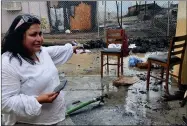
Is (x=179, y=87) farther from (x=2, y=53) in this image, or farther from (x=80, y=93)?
(x=2, y=53)

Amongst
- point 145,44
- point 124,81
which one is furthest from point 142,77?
point 145,44

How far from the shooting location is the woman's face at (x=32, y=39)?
177 centimetres

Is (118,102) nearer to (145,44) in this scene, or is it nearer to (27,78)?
(27,78)

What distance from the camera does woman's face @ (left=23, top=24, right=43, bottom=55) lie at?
1774 mm

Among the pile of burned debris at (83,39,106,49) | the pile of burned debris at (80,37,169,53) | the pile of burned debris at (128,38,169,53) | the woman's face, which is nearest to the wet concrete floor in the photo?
the woman's face

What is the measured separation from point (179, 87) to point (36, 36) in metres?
4.07

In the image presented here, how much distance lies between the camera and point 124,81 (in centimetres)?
551

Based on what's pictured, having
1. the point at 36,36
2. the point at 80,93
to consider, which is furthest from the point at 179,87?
the point at 36,36

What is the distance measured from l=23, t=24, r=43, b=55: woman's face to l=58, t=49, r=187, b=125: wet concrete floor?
2122 millimetres

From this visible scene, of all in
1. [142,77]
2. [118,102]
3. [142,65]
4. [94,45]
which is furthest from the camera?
[94,45]

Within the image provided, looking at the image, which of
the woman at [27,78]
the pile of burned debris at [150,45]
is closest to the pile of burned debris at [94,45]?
the pile of burned debris at [150,45]

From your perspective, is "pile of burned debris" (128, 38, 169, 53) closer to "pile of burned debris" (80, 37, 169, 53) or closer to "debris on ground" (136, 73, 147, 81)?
"pile of burned debris" (80, 37, 169, 53)

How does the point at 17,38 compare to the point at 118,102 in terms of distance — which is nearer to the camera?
the point at 17,38

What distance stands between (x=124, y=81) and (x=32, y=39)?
3930 millimetres
